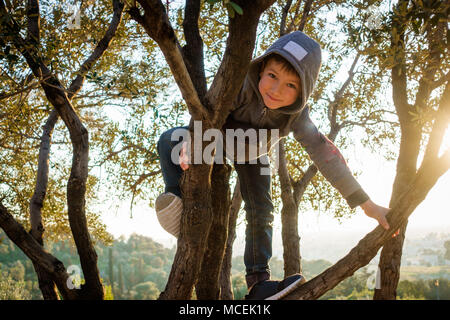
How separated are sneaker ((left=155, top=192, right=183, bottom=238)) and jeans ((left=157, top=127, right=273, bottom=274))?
6.0 inches

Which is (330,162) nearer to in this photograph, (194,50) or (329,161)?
(329,161)

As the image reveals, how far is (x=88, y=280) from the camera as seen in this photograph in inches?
194

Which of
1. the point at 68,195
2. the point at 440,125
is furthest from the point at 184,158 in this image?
the point at 68,195

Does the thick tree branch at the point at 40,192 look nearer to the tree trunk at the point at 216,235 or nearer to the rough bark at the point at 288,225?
the tree trunk at the point at 216,235

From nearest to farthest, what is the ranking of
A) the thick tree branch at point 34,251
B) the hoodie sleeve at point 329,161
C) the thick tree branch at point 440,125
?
the thick tree branch at point 440,125 < the hoodie sleeve at point 329,161 < the thick tree branch at point 34,251

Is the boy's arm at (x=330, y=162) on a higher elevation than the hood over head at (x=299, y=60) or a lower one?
lower

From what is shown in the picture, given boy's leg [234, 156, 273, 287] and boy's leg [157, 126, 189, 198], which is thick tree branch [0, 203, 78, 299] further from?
boy's leg [234, 156, 273, 287]

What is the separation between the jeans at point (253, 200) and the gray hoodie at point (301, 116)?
47cm

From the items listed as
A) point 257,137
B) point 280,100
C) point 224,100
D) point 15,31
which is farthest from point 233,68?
point 15,31

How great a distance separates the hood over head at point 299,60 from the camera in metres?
3.24

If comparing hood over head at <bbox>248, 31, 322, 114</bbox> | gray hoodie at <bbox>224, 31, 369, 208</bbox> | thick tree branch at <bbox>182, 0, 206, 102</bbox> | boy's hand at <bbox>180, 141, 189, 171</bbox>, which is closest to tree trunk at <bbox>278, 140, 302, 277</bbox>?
thick tree branch at <bbox>182, 0, 206, 102</bbox>

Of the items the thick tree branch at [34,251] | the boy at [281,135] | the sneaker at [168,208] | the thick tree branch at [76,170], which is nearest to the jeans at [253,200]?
the boy at [281,135]

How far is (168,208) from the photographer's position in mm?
3227
